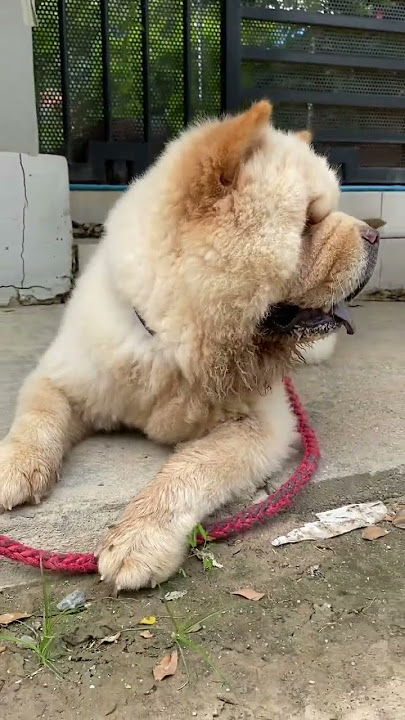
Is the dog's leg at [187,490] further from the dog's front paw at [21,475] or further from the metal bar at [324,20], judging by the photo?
the metal bar at [324,20]

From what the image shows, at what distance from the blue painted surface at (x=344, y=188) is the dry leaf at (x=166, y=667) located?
11.1 ft

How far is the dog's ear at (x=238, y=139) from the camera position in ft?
4.84

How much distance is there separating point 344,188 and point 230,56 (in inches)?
47.4

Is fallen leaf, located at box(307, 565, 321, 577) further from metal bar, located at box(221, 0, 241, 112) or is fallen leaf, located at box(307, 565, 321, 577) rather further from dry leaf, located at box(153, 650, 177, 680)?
metal bar, located at box(221, 0, 241, 112)

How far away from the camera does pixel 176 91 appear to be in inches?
167

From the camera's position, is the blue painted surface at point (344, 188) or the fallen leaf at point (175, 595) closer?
the fallen leaf at point (175, 595)

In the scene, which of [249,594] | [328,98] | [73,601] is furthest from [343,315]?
[328,98]

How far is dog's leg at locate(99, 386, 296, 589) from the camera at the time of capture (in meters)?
1.37

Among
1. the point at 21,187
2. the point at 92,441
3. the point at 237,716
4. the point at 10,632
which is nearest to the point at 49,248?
Answer: the point at 21,187

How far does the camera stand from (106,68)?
4.03 metres

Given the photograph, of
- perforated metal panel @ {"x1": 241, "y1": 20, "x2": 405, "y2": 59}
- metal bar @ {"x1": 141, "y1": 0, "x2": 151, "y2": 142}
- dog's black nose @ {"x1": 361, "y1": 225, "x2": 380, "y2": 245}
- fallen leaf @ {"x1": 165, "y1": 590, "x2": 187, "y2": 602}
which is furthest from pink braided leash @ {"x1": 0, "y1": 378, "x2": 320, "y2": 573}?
perforated metal panel @ {"x1": 241, "y1": 20, "x2": 405, "y2": 59}

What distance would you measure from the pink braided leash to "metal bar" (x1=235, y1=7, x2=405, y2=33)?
328 centimetres

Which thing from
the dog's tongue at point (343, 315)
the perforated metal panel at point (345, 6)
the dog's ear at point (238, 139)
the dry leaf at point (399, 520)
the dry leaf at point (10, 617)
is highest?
the perforated metal panel at point (345, 6)

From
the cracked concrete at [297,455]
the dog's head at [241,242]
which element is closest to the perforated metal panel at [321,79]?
the cracked concrete at [297,455]
